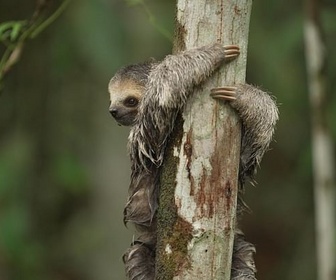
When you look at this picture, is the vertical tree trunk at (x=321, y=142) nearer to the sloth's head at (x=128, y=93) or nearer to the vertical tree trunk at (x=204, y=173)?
the sloth's head at (x=128, y=93)

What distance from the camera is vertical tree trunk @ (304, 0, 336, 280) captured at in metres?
7.76

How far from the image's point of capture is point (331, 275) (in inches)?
307

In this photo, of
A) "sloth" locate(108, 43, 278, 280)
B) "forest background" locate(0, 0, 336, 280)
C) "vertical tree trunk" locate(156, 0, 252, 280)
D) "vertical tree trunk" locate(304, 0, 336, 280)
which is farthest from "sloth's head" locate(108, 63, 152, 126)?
"forest background" locate(0, 0, 336, 280)

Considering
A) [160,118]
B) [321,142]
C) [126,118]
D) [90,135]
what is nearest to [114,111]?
[126,118]

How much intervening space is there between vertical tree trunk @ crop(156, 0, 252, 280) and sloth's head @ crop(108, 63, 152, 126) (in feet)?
3.13

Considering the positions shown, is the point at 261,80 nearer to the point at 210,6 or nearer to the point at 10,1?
the point at 10,1

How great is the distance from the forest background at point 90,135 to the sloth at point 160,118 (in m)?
3.32

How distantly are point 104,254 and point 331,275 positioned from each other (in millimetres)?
4881

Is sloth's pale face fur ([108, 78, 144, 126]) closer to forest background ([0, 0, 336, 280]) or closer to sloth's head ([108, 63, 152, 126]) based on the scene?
sloth's head ([108, 63, 152, 126])

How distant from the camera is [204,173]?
4.60 m

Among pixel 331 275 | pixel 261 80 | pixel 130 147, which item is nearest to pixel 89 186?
pixel 261 80

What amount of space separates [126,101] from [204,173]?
1.16 meters

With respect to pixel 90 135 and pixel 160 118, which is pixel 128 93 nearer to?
pixel 160 118

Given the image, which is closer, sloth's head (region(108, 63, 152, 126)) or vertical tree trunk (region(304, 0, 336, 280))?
sloth's head (region(108, 63, 152, 126))
